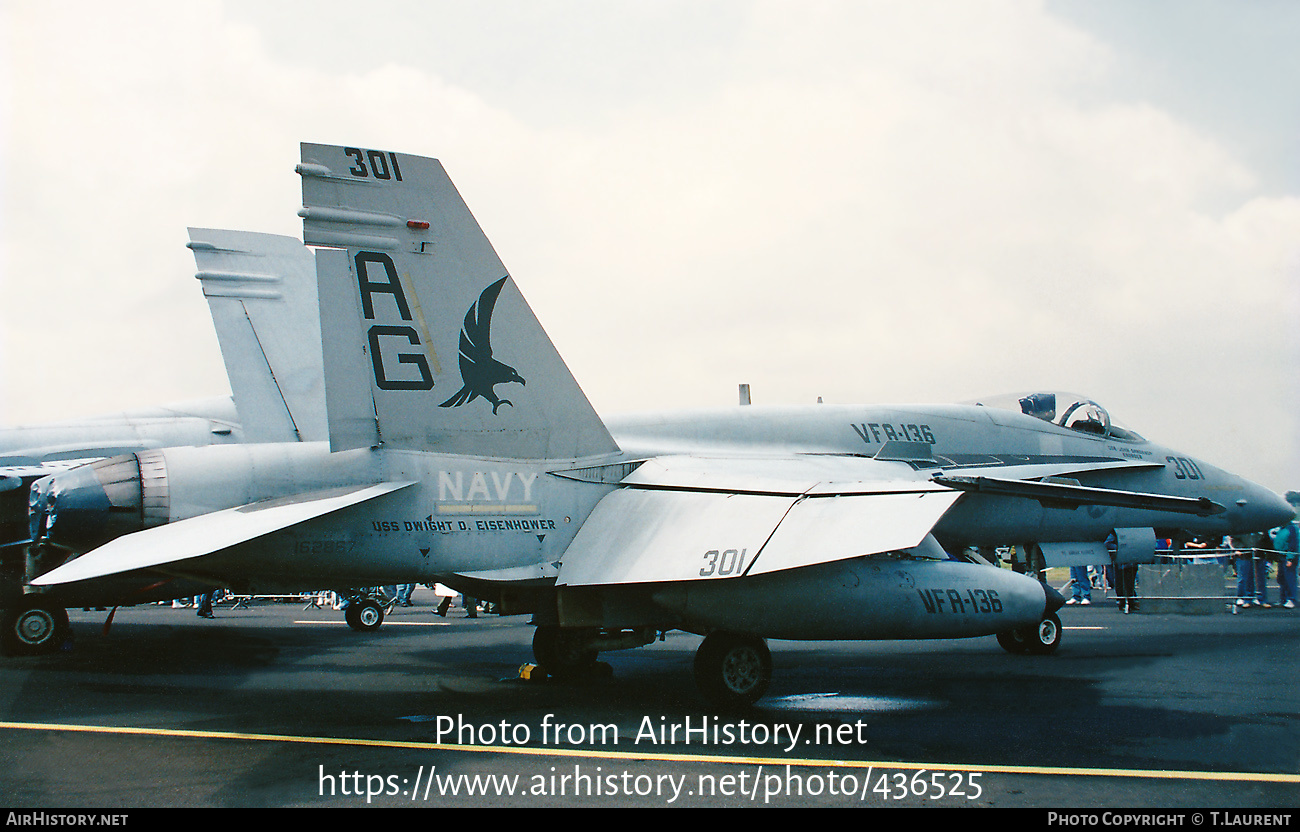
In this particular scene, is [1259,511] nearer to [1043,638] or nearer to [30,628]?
[1043,638]

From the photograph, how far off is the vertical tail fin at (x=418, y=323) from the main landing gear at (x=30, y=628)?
798 centimetres

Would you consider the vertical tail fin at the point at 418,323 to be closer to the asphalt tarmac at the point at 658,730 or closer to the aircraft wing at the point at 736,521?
the aircraft wing at the point at 736,521

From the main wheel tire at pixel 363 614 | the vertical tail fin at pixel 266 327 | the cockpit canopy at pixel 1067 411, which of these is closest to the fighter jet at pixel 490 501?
the vertical tail fin at pixel 266 327

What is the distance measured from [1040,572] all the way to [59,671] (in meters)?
12.0

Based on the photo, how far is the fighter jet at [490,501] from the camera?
23.4ft

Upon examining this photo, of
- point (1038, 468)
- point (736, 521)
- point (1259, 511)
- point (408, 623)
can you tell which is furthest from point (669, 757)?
point (408, 623)

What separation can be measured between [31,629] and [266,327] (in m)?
5.44

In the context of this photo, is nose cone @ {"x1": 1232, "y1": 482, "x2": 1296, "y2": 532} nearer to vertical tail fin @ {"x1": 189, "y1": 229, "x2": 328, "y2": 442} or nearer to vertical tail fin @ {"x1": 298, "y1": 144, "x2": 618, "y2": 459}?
vertical tail fin @ {"x1": 298, "y1": 144, "x2": 618, "y2": 459}

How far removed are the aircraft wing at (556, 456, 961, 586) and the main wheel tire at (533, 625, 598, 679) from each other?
1.92m

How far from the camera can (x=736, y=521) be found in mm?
7457

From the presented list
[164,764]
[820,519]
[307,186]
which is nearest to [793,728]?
[820,519]

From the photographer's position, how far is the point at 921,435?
11.7 metres

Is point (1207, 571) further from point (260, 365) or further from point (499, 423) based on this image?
point (260, 365)
